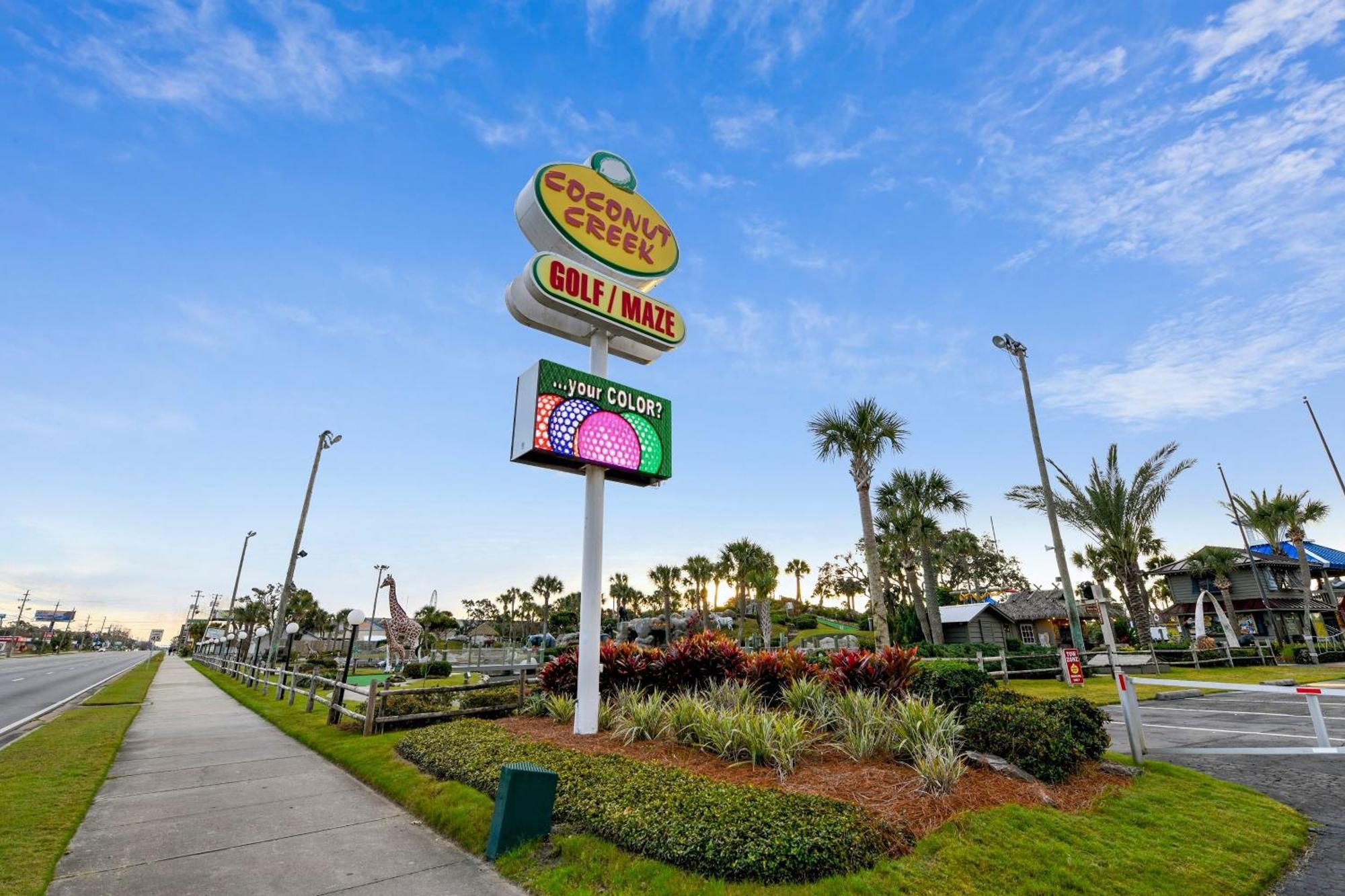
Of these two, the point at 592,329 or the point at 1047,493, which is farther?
the point at 1047,493

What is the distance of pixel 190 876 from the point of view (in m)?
5.21

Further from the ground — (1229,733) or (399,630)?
(399,630)

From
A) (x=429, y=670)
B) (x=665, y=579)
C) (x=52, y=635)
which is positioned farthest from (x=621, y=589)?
(x=52, y=635)

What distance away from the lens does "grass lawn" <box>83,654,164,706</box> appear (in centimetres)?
1920

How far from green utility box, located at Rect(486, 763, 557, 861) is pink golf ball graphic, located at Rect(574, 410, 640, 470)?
511 cm

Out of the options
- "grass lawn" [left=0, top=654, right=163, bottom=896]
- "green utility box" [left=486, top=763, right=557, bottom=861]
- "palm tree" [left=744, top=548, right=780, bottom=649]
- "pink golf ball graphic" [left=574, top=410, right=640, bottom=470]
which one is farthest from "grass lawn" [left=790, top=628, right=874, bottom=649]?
"green utility box" [left=486, top=763, right=557, bottom=861]

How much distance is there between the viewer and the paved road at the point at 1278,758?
198 inches

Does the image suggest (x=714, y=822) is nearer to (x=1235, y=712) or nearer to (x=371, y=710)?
(x=371, y=710)

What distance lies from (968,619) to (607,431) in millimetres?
38362

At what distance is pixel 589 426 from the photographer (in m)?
10.1

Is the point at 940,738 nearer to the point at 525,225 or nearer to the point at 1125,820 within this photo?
the point at 1125,820

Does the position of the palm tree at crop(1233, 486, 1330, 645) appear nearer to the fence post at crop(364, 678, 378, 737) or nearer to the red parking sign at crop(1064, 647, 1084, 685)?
the red parking sign at crop(1064, 647, 1084, 685)

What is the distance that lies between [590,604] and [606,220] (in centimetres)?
745

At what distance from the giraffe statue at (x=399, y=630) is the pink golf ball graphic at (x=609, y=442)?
16796mm
